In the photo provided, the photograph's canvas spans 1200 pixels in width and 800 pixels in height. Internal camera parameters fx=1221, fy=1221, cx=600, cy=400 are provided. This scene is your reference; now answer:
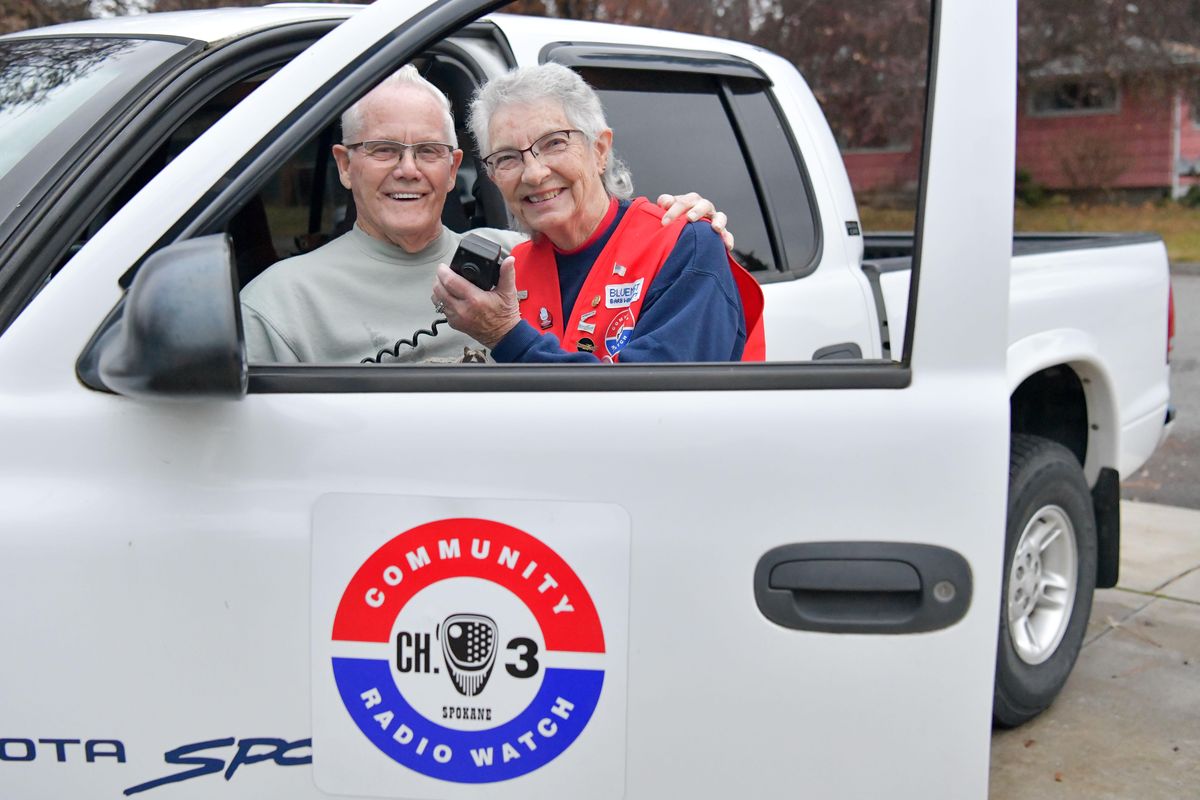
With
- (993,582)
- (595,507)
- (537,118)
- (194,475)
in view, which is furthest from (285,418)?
(993,582)

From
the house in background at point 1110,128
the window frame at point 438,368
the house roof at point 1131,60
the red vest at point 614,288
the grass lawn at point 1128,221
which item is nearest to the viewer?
the window frame at point 438,368

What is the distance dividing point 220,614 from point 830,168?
2.39 meters

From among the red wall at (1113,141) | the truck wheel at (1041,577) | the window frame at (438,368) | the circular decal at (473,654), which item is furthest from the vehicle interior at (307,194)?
the red wall at (1113,141)

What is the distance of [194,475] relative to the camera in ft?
5.63

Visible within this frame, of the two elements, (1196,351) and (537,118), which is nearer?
(537,118)

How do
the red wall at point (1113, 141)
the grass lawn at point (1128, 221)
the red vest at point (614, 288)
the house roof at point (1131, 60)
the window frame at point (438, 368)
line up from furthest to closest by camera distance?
the red wall at point (1113, 141) → the house roof at point (1131, 60) → the grass lawn at point (1128, 221) → the red vest at point (614, 288) → the window frame at point (438, 368)

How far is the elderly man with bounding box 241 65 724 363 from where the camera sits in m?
2.22

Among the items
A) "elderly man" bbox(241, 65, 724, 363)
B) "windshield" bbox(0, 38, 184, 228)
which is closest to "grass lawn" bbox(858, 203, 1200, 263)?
"elderly man" bbox(241, 65, 724, 363)

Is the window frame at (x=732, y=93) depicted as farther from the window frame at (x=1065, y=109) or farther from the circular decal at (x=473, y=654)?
the window frame at (x=1065, y=109)

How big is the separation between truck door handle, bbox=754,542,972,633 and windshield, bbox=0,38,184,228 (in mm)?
1314

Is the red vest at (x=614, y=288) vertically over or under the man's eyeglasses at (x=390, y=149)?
under

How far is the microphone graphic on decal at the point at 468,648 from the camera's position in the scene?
1669 millimetres

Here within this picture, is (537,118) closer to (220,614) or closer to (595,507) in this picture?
(595,507)

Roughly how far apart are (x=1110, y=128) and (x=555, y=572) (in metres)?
27.0
